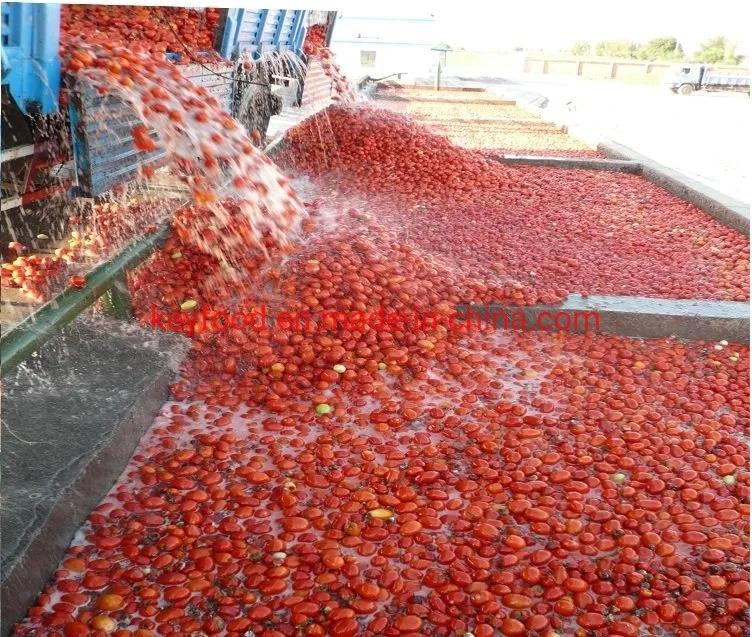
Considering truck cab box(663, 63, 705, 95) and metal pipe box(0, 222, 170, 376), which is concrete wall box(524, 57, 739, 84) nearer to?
truck cab box(663, 63, 705, 95)

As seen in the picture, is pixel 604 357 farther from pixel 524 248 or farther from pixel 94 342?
Answer: pixel 94 342

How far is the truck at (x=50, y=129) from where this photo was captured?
2615 mm

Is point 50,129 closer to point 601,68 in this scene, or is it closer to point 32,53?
point 32,53

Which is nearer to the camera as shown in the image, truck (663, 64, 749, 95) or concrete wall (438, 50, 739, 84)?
truck (663, 64, 749, 95)

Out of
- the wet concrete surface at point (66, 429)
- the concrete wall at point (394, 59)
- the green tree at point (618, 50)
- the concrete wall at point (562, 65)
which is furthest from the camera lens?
the concrete wall at point (562, 65)

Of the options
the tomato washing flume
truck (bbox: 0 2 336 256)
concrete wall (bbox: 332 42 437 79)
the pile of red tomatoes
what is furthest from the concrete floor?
truck (bbox: 0 2 336 256)

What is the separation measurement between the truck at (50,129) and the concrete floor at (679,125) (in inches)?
151

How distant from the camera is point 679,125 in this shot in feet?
50.4

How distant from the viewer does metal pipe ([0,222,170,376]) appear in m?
2.41

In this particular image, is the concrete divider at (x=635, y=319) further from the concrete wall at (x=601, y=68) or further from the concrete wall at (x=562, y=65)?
the concrete wall at (x=601, y=68)

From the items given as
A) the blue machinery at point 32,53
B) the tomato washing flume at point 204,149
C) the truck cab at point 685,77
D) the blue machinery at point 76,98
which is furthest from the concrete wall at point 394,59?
the blue machinery at point 32,53

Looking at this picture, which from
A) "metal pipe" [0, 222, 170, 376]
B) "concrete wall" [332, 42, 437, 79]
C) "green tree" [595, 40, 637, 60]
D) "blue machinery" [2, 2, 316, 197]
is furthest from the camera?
"green tree" [595, 40, 637, 60]

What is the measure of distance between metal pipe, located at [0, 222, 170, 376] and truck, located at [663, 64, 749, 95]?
91.0 feet

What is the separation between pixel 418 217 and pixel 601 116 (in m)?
12.8
